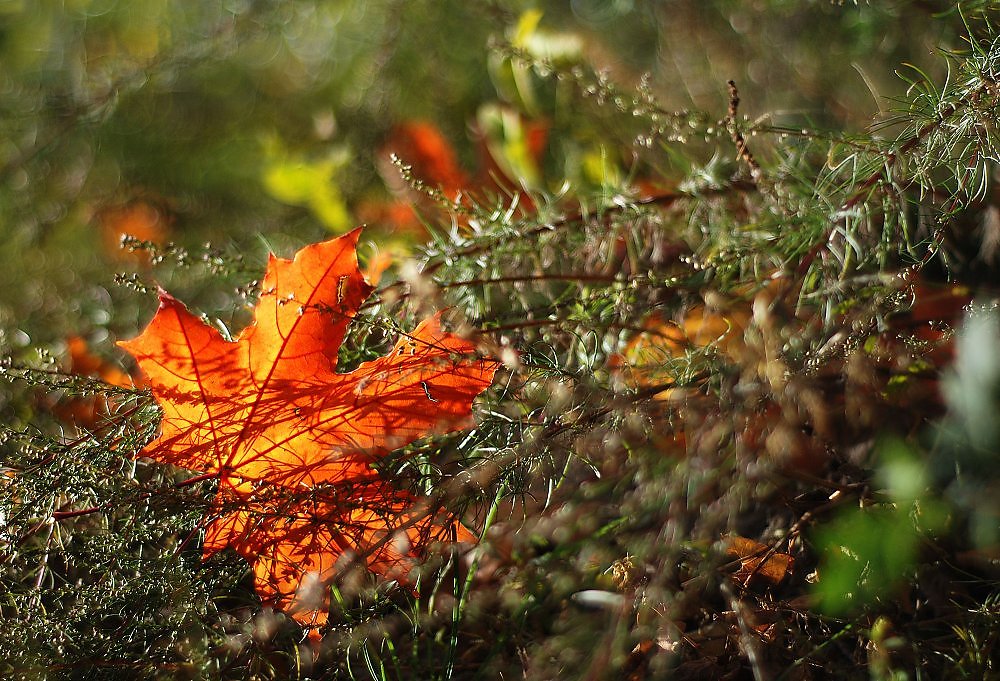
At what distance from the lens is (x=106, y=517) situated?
0.74 meters

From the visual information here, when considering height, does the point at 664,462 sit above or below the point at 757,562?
above

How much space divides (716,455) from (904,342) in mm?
213

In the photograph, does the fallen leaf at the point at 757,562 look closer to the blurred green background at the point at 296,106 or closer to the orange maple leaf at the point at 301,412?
the orange maple leaf at the point at 301,412

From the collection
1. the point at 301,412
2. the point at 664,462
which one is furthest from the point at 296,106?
the point at 664,462

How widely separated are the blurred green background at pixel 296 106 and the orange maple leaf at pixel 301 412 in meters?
0.76

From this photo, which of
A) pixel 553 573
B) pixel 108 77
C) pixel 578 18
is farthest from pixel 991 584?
pixel 108 77

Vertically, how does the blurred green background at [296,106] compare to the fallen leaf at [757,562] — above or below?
above

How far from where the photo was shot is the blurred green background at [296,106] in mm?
1521

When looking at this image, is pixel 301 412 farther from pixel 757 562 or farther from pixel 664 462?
pixel 757 562

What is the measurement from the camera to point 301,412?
70 centimetres

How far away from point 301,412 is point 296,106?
1.56 metres

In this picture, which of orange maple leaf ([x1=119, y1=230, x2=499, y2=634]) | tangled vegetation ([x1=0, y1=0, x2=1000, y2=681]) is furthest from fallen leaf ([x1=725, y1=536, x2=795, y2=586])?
orange maple leaf ([x1=119, y1=230, x2=499, y2=634])

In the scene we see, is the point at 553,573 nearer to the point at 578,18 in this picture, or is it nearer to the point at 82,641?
→ the point at 82,641

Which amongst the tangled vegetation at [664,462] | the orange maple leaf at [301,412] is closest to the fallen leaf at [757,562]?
the tangled vegetation at [664,462]
